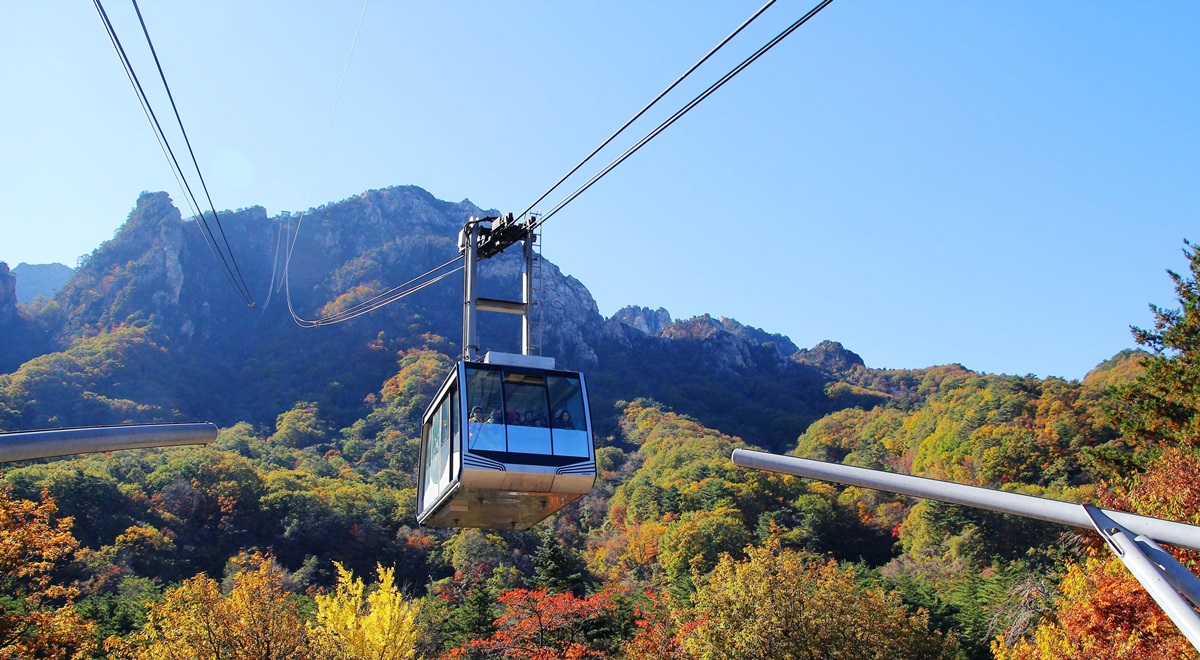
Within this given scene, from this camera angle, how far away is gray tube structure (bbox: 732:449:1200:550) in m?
6.10

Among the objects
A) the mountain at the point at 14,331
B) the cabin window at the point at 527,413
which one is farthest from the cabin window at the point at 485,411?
the mountain at the point at 14,331

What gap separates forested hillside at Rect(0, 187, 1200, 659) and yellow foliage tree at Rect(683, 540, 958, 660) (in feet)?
0.30

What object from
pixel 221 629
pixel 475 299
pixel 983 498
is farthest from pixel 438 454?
pixel 221 629

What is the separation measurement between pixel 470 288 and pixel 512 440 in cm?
347

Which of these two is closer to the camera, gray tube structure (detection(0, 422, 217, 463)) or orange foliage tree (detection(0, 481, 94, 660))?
gray tube structure (detection(0, 422, 217, 463))

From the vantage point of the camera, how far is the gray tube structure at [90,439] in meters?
6.41

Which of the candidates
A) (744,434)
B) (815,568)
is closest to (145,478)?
(815,568)

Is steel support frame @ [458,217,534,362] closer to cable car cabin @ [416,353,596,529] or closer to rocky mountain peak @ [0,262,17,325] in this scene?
cable car cabin @ [416,353,596,529]

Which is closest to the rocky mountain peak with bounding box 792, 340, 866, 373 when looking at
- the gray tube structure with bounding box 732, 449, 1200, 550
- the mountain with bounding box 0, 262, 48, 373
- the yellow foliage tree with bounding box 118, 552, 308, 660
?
the mountain with bounding box 0, 262, 48, 373

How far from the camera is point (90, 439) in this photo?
6883 millimetres

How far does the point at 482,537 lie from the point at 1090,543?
1647 inches

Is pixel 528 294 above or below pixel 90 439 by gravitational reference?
above

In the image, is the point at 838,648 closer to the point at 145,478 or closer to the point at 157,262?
the point at 145,478

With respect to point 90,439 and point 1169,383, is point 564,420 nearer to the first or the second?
point 90,439
